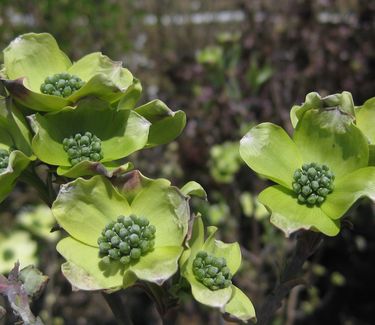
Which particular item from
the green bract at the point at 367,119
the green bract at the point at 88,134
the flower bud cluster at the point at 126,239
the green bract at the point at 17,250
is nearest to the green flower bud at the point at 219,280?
the flower bud cluster at the point at 126,239

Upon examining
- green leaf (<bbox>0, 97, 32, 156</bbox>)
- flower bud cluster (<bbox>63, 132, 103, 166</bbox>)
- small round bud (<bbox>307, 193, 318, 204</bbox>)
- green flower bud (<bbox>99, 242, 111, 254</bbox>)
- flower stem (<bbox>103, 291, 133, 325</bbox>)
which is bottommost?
flower stem (<bbox>103, 291, 133, 325</bbox>)

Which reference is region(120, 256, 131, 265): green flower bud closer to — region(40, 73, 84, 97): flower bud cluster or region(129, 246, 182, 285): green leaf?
region(129, 246, 182, 285): green leaf

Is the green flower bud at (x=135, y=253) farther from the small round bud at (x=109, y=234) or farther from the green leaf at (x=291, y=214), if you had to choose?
the green leaf at (x=291, y=214)

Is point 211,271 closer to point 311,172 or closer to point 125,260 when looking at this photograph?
point 125,260

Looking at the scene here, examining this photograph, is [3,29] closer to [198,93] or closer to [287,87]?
[198,93]

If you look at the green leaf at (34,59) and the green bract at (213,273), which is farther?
the green leaf at (34,59)

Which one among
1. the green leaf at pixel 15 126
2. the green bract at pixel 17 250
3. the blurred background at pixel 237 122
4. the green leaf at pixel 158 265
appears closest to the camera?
the green leaf at pixel 158 265

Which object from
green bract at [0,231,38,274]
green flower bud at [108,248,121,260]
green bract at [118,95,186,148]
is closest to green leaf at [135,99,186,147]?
green bract at [118,95,186,148]
